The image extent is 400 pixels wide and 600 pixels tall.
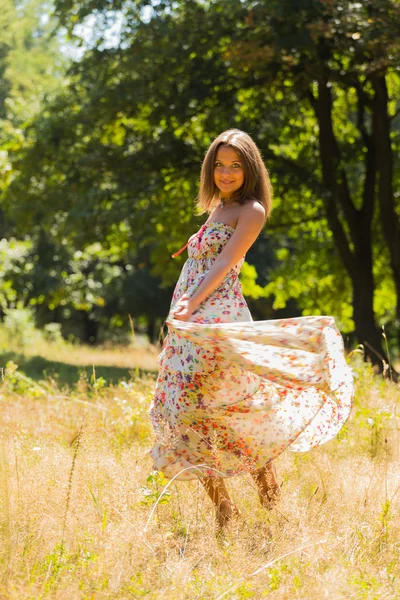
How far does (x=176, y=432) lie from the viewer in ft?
12.0

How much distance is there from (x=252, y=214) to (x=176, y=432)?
1.09 m

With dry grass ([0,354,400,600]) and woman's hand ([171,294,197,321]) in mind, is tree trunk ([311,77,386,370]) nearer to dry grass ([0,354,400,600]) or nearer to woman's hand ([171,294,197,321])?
dry grass ([0,354,400,600])

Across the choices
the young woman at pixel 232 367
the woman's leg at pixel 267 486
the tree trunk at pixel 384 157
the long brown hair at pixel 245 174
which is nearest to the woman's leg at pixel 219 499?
the young woman at pixel 232 367

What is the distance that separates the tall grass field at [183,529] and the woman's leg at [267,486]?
0.06m

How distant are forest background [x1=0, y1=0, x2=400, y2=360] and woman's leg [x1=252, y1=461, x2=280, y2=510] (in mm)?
6857

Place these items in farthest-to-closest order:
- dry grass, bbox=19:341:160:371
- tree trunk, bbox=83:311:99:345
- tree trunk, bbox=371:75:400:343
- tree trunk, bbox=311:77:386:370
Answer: tree trunk, bbox=83:311:99:345, dry grass, bbox=19:341:160:371, tree trunk, bbox=311:77:386:370, tree trunk, bbox=371:75:400:343

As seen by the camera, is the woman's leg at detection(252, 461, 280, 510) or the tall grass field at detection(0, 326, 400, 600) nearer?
the tall grass field at detection(0, 326, 400, 600)

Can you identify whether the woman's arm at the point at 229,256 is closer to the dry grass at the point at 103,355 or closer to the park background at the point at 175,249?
the park background at the point at 175,249

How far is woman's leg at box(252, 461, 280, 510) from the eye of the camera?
12.3 ft

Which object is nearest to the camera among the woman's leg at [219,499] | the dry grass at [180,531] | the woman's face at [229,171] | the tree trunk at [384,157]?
the dry grass at [180,531]

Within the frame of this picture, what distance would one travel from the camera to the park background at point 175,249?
3.21m

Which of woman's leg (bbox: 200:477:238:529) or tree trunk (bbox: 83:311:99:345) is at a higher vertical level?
woman's leg (bbox: 200:477:238:529)

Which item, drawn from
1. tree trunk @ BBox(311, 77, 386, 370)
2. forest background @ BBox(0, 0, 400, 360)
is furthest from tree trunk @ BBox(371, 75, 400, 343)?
tree trunk @ BBox(311, 77, 386, 370)

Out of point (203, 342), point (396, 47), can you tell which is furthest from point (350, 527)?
point (396, 47)
